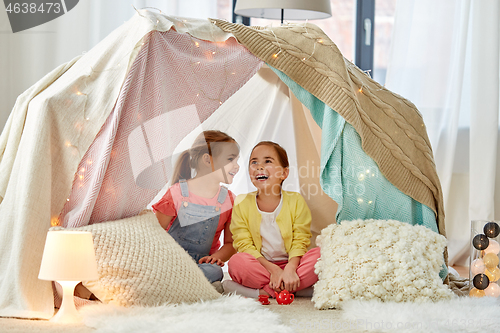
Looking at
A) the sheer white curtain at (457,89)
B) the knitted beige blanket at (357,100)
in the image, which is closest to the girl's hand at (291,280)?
the knitted beige blanket at (357,100)

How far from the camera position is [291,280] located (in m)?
1.56

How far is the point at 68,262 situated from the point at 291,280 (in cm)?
72

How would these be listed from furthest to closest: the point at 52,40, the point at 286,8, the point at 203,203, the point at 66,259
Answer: the point at 52,40, the point at 286,8, the point at 203,203, the point at 66,259

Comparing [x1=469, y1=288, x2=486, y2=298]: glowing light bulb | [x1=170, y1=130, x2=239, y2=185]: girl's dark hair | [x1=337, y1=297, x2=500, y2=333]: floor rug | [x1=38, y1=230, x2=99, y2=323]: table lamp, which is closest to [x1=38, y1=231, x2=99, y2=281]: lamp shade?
[x1=38, y1=230, x2=99, y2=323]: table lamp

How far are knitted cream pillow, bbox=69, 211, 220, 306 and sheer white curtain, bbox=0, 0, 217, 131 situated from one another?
131cm

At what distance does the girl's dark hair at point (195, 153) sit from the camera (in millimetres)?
1614

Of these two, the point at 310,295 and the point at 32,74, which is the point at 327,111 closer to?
the point at 310,295

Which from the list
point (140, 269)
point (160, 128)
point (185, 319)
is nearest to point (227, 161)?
point (160, 128)

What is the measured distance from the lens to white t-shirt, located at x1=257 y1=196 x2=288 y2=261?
5.66ft

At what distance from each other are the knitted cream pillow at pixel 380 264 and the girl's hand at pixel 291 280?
0.10m

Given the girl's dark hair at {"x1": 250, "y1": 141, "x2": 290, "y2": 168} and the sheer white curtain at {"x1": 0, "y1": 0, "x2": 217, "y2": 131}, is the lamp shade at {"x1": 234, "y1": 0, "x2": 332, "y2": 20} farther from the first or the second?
the girl's dark hair at {"x1": 250, "y1": 141, "x2": 290, "y2": 168}

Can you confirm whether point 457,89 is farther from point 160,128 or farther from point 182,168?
point 160,128

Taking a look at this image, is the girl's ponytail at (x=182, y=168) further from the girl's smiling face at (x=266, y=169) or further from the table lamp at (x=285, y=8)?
the table lamp at (x=285, y=8)

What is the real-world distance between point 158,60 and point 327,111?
0.56 metres
